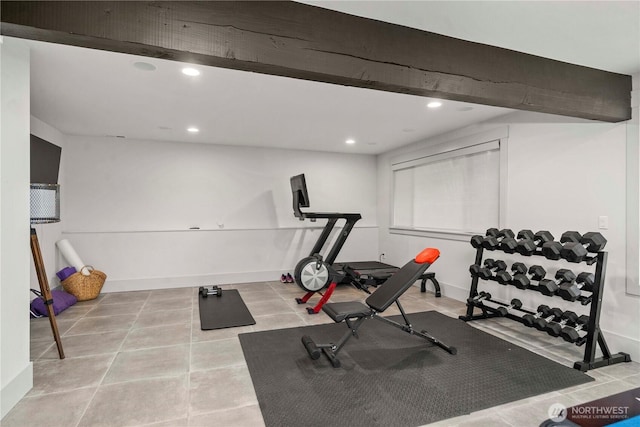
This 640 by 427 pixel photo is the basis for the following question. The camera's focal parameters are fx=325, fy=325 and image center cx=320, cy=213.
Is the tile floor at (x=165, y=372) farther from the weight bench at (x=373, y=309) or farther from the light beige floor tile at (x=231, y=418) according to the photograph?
the weight bench at (x=373, y=309)

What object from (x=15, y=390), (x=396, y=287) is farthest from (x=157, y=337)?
(x=396, y=287)

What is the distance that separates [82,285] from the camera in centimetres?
452

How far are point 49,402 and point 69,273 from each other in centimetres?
307

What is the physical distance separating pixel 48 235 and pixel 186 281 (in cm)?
195

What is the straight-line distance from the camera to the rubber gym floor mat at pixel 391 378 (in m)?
2.03

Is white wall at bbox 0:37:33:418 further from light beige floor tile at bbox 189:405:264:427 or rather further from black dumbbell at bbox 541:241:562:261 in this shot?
black dumbbell at bbox 541:241:562:261

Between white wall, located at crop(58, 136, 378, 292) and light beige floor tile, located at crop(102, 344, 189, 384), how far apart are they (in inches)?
102

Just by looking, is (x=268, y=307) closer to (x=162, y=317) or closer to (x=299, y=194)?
(x=162, y=317)

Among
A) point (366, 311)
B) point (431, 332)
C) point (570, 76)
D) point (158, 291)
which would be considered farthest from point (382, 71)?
point (158, 291)

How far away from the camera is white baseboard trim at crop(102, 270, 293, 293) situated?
5.09 m

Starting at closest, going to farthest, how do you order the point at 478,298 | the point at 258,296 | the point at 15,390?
the point at 15,390, the point at 478,298, the point at 258,296

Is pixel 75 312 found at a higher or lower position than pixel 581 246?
lower

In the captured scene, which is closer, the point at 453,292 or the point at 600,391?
the point at 600,391

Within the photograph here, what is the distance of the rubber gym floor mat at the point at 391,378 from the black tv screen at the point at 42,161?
225cm
